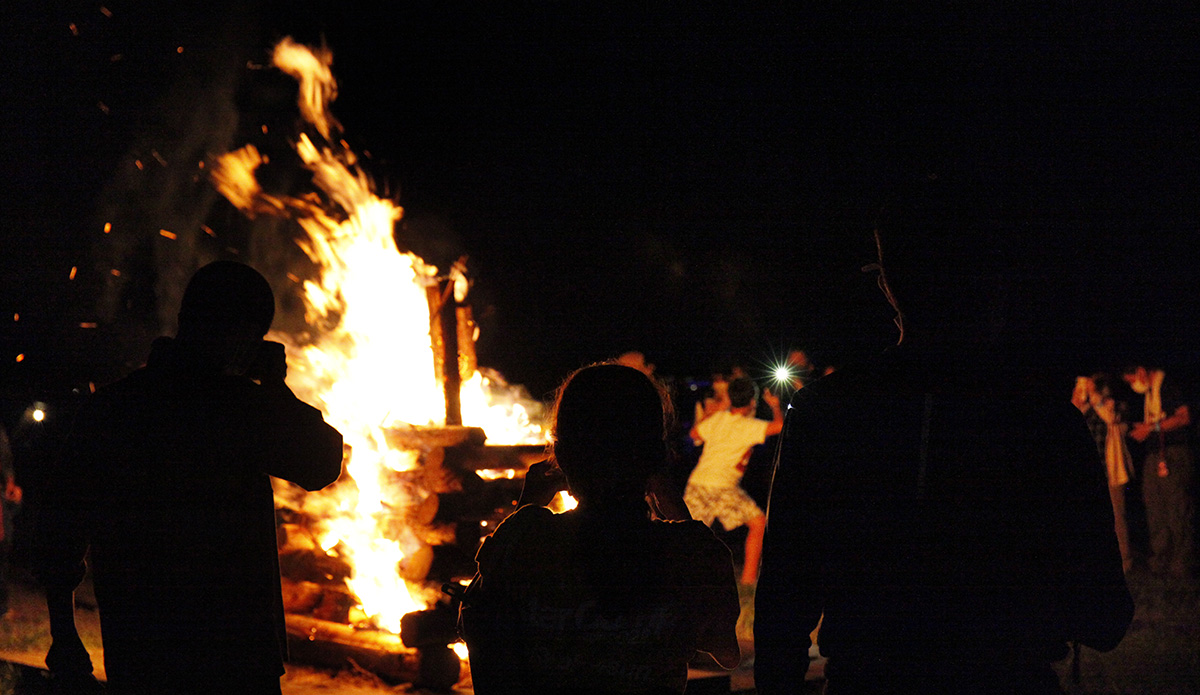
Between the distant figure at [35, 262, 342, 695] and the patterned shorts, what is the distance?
6.36 meters

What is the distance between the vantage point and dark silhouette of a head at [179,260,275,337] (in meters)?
2.69

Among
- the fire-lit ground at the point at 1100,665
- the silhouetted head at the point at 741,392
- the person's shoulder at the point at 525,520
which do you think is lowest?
the fire-lit ground at the point at 1100,665

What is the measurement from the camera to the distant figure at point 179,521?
248 cm

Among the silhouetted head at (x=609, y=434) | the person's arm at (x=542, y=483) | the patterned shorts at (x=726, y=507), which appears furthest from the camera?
the patterned shorts at (x=726, y=507)

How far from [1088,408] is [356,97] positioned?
12979 millimetres

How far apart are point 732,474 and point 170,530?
6820 mm

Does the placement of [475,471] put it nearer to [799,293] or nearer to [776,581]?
[776,581]

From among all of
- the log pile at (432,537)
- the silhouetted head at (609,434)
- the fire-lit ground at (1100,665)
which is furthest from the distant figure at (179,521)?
the log pile at (432,537)

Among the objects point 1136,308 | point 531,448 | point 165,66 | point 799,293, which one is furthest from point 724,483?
point 799,293

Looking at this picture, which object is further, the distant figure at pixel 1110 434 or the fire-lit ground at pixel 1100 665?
the distant figure at pixel 1110 434

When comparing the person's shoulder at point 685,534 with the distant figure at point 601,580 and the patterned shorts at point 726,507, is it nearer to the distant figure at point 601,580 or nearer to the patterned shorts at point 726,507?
the distant figure at point 601,580

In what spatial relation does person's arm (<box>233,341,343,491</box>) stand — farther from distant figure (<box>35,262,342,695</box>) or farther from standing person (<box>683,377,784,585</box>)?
standing person (<box>683,377,784,585</box>)

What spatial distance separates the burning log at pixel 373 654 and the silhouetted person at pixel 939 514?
4.38 meters

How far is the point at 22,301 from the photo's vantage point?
1473 centimetres
